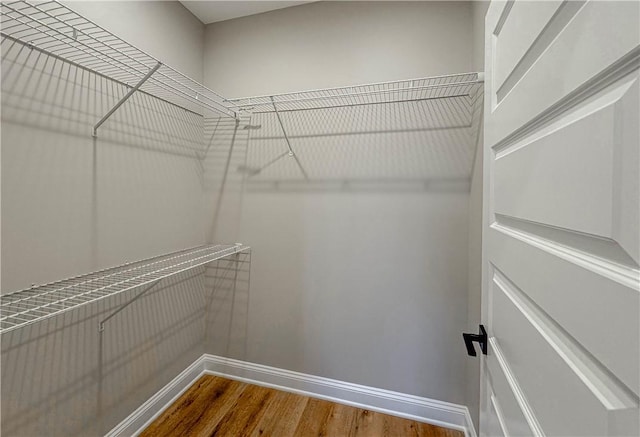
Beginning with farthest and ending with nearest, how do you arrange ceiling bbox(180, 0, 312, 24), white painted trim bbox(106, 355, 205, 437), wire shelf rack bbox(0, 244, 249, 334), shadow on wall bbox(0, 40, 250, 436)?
ceiling bbox(180, 0, 312, 24) → white painted trim bbox(106, 355, 205, 437) → shadow on wall bbox(0, 40, 250, 436) → wire shelf rack bbox(0, 244, 249, 334)

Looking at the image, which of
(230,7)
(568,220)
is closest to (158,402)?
(568,220)

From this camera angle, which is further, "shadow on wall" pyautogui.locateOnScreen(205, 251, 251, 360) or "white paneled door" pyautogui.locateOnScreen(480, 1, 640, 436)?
"shadow on wall" pyautogui.locateOnScreen(205, 251, 251, 360)

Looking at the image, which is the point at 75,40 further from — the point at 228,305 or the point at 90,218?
the point at 228,305

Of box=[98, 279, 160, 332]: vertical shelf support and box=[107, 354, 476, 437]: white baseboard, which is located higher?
box=[98, 279, 160, 332]: vertical shelf support

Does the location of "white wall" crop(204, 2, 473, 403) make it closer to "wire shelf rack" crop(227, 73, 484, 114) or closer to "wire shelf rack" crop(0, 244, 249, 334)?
"wire shelf rack" crop(227, 73, 484, 114)

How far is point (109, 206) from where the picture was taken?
4.42 feet

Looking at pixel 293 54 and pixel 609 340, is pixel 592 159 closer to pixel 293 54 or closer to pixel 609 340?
pixel 609 340

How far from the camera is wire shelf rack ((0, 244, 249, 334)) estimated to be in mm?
918

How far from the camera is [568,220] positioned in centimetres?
42

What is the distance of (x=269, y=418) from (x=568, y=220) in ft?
5.85

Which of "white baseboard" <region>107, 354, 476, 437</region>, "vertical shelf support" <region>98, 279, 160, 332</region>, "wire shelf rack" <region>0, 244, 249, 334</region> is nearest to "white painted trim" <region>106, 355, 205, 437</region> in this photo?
"white baseboard" <region>107, 354, 476, 437</region>

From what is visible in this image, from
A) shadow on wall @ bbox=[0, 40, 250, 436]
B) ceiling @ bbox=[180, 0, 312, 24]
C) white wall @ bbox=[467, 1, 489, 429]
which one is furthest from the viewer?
ceiling @ bbox=[180, 0, 312, 24]

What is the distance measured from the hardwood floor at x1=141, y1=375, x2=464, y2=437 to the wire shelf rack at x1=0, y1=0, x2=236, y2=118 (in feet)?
5.92

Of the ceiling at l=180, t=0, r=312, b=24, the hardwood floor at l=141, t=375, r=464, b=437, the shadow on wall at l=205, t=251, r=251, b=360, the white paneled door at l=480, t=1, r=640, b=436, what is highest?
the ceiling at l=180, t=0, r=312, b=24
